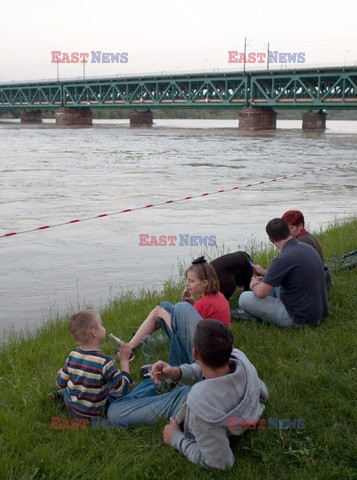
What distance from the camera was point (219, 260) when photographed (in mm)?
6969

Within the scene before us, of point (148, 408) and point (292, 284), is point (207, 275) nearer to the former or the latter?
point (292, 284)

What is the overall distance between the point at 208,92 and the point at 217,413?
92.5 m

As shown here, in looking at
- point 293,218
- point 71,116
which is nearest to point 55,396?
point 293,218

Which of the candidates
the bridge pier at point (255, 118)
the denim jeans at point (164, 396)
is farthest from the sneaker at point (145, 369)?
the bridge pier at point (255, 118)

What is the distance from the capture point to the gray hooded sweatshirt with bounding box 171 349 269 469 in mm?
3701

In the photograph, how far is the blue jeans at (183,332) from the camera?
4.78 metres

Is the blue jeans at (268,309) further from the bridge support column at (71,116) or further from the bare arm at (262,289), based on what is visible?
the bridge support column at (71,116)

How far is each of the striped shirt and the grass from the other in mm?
224

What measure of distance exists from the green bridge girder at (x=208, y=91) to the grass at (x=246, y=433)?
7288cm

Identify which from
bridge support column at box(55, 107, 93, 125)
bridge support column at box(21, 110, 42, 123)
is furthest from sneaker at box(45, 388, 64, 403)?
bridge support column at box(21, 110, 42, 123)

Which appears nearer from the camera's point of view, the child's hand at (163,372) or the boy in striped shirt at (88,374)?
the child's hand at (163,372)

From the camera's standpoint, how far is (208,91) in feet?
306

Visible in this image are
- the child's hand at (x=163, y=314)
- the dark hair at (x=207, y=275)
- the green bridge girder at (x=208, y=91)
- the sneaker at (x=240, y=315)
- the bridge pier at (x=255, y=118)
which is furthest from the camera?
the bridge pier at (x=255, y=118)

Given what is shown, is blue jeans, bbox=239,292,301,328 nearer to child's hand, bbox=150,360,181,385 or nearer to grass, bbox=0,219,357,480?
grass, bbox=0,219,357,480
